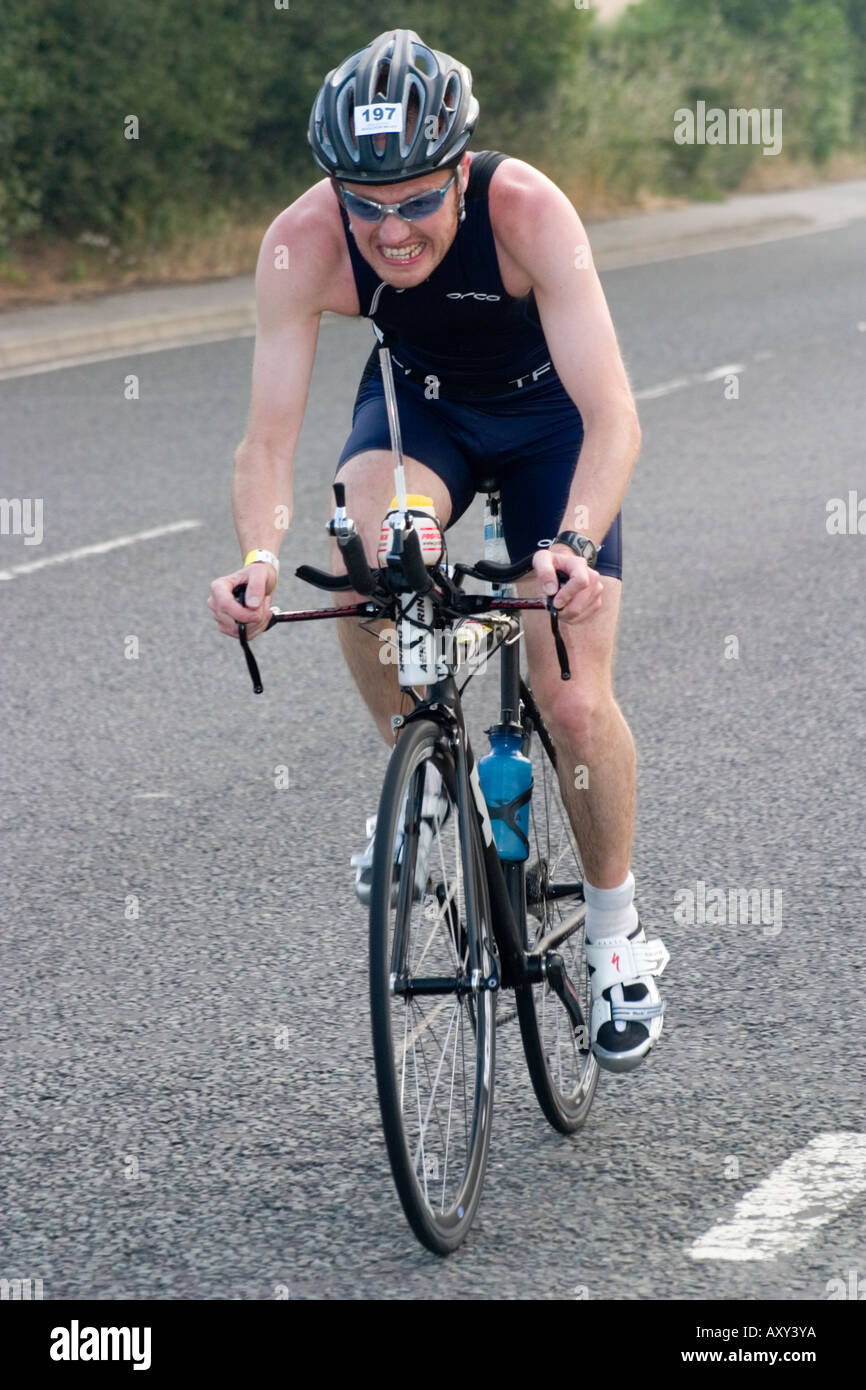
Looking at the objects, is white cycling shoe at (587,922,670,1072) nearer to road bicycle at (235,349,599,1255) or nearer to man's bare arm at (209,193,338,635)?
road bicycle at (235,349,599,1255)

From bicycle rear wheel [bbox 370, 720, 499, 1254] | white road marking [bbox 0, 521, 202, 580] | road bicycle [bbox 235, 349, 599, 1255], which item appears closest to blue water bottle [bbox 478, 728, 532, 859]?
road bicycle [bbox 235, 349, 599, 1255]

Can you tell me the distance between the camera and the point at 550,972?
3768 mm

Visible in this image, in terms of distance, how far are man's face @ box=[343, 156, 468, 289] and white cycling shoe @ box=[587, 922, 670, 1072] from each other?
134 cm

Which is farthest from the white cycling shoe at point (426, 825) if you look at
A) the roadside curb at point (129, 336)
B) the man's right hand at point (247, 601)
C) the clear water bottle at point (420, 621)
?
the roadside curb at point (129, 336)

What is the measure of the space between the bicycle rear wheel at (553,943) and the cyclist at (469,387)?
7 centimetres

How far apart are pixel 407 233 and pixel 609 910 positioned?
136 centimetres

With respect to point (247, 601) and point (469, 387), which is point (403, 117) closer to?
point (469, 387)

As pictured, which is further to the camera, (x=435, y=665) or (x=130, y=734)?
(x=130, y=734)

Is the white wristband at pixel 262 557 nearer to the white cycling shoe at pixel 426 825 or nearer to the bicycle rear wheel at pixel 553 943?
the white cycling shoe at pixel 426 825

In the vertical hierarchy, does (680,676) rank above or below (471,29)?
below

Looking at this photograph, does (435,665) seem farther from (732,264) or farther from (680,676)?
(732,264)

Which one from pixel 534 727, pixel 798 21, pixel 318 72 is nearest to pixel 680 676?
pixel 534 727

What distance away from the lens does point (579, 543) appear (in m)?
3.40

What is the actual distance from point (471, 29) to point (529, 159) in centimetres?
213
